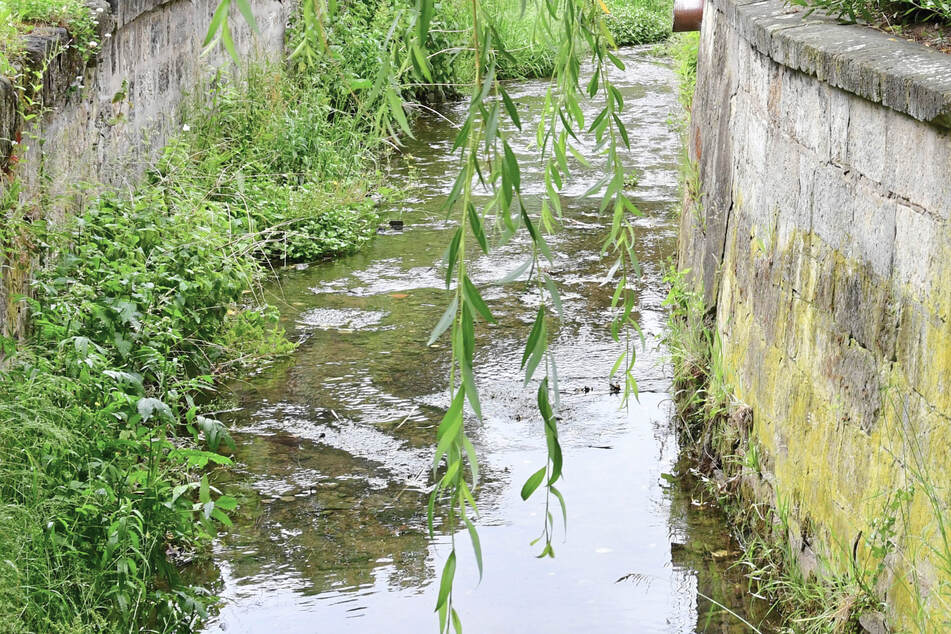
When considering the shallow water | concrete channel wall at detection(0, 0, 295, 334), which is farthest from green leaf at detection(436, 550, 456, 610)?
concrete channel wall at detection(0, 0, 295, 334)

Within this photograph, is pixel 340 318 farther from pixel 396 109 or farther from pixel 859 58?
pixel 396 109

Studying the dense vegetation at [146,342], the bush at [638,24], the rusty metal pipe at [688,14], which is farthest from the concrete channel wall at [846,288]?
the bush at [638,24]

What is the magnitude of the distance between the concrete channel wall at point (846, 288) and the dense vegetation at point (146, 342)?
3.18ft

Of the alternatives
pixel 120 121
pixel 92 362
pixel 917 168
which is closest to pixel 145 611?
pixel 92 362

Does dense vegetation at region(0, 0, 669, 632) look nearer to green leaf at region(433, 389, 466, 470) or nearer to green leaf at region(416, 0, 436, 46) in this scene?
green leaf at region(416, 0, 436, 46)

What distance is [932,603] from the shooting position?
279cm

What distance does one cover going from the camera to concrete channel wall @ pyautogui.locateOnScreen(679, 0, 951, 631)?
112 inches

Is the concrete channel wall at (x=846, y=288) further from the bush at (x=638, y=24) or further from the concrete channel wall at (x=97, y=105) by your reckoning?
the bush at (x=638, y=24)

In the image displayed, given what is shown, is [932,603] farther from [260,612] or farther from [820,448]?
[260,612]

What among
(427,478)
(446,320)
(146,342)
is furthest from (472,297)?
(146,342)

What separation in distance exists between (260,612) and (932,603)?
213 centimetres

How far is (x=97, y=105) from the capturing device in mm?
6215

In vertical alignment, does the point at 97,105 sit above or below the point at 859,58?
below

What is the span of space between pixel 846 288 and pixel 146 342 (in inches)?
119
